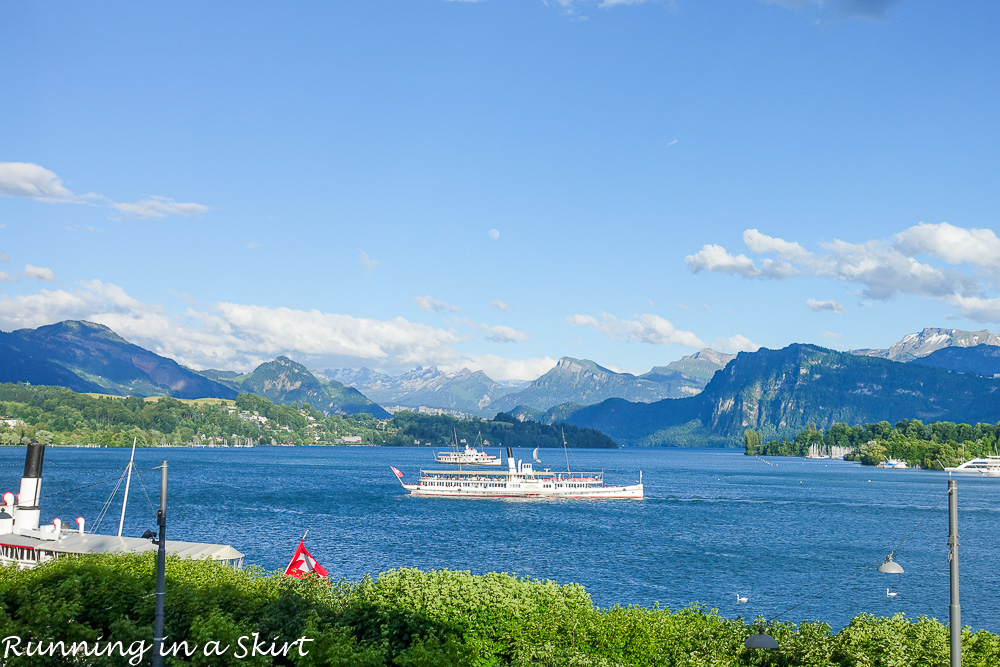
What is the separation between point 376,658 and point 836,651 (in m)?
13.4

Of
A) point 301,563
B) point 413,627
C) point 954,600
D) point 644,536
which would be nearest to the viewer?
point 954,600

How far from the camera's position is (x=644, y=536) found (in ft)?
266

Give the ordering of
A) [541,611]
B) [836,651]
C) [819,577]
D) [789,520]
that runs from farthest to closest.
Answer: [789,520], [819,577], [541,611], [836,651]

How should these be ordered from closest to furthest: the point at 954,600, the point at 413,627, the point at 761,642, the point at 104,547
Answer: the point at 954,600, the point at 761,642, the point at 413,627, the point at 104,547

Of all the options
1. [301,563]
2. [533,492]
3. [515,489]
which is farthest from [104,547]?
[533,492]

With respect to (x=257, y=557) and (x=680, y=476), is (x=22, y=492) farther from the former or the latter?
(x=680, y=476)

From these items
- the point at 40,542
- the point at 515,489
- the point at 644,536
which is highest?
the point at 40,542

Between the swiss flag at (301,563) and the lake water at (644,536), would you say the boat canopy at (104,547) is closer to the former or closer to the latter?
the swiss flag at (301,563)

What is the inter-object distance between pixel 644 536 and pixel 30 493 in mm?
56559

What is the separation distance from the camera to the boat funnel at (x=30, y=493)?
4000 cm

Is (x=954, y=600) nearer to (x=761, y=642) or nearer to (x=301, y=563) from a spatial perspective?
(x=761, y=642)

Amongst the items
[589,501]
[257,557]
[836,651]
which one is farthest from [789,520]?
[836,651]

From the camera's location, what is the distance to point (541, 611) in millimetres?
27078

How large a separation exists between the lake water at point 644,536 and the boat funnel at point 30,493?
58.3ft
